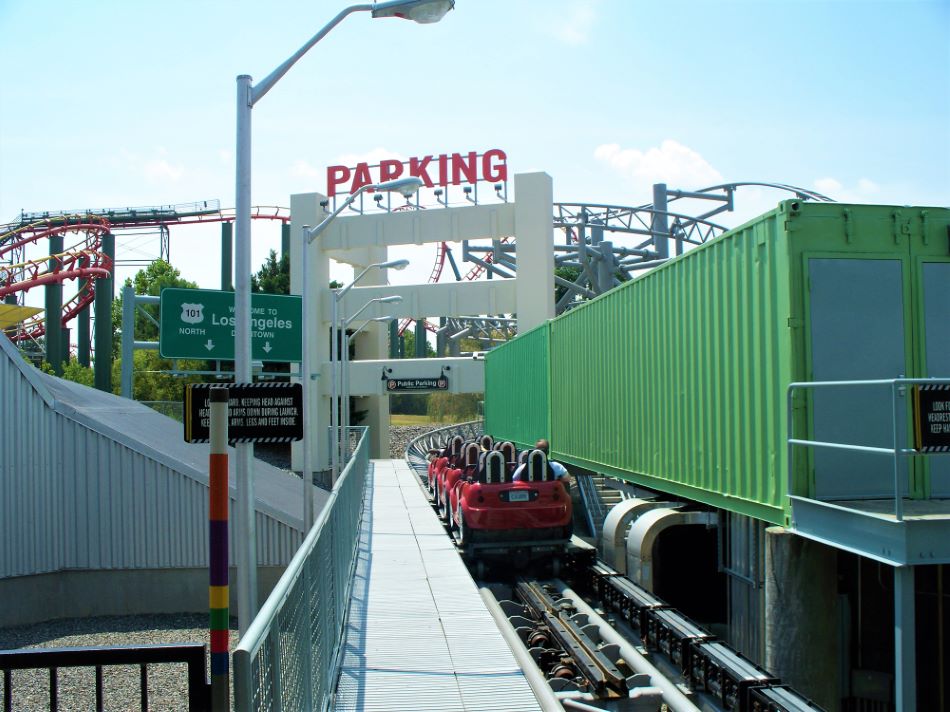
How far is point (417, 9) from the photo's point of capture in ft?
26.6

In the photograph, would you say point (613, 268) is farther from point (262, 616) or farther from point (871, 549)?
point (262, 616)

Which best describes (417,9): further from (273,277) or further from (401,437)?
(401,437)

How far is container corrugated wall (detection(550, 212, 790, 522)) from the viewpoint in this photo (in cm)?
863

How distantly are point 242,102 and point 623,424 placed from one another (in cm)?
764

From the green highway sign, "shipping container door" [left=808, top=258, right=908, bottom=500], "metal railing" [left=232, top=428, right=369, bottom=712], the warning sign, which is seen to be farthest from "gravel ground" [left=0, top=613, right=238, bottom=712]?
the green highway sign

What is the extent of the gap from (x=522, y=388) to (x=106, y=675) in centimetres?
1301

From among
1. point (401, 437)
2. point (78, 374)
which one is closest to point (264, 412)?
point (78, 374)

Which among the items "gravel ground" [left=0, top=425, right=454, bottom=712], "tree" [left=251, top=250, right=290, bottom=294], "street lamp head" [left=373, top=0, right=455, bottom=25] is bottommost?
"gravel ground" [left=0, top=425, right=454, bottom=712]

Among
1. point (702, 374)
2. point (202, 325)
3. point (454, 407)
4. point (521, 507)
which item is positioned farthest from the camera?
point (454, 407)

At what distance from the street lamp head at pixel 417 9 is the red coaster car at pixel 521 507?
7.47m

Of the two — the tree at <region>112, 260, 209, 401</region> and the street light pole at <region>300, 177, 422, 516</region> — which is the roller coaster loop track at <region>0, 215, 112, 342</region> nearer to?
the tree at <region>112, 260, 209, 401</region>

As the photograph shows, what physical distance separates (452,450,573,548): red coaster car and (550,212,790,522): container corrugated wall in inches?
41.5

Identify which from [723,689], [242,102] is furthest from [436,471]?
[242,102]

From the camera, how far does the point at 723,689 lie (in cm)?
892
